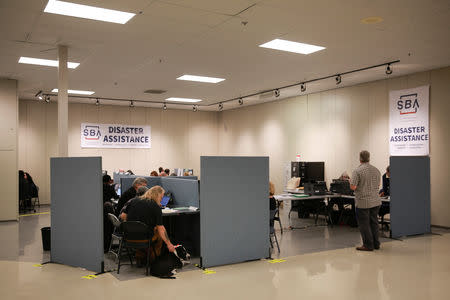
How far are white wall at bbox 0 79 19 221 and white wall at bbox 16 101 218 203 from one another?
367 cm

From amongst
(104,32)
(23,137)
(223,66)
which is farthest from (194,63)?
(23,137)

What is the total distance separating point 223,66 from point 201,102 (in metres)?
5.59

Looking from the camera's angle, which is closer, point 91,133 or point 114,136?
point 91,133

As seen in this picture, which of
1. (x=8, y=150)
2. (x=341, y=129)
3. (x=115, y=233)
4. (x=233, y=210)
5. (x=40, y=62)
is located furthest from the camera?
(x=341, y=129)

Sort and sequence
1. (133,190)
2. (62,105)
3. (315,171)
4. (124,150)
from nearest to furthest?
(133,190) → (62,105) → (315,171) → (124,150)

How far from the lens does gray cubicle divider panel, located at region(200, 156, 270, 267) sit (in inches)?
221

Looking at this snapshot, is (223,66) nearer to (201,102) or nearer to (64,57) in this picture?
(64,57)

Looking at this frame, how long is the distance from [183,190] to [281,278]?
7.49 feet

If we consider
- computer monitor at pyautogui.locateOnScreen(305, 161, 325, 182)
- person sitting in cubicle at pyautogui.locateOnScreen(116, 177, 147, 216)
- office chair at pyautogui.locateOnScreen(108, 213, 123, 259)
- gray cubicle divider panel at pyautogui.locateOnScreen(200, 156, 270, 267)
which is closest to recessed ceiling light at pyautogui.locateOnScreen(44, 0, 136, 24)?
gray cubicle divider panel at pyautogui.locateOnScreen(200, 156, 270, 267)

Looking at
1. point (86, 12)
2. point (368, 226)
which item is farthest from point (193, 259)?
point (86, 12)

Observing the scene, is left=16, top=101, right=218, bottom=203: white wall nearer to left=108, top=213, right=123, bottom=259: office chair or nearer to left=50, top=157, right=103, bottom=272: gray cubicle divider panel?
left=108, top=213, right=123, bottom=259: office chair

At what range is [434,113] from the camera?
8875 millimetres

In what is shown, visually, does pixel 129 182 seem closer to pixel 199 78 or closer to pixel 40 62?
pixel 40 62

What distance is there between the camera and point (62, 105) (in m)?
6.90
